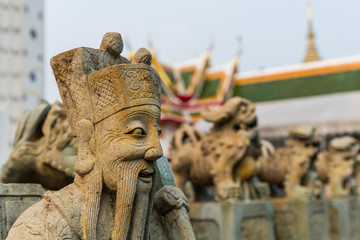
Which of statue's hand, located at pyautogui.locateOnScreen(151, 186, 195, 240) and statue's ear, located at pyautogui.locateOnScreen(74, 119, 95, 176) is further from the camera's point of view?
statue's hand, located at pyautogui.locateOnScreen(151, 186, 195, 240)

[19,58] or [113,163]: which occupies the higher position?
[19,58]

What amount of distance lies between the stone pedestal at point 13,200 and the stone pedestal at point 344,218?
472cm

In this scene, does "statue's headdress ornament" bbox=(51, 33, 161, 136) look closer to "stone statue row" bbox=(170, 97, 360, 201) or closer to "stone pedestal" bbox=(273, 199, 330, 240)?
"stone statue row" bbox=(170, 97, 360, 201)

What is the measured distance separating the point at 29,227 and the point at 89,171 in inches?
12.0

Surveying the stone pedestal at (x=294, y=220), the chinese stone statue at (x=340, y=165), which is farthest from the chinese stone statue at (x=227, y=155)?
the chinese stone statue at (x=340, y=165)

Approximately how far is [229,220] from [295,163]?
195 cm

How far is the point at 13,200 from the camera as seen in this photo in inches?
101

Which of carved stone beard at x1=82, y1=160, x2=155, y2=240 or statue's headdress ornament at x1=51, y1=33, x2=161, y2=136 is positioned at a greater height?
statue's headdress ornament at x1=51, y1=33, x2=161, y2=136

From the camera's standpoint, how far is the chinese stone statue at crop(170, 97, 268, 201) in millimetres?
4512

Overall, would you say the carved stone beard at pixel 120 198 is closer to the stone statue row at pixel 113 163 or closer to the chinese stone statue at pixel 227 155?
the stone statue row at pixel 113 163

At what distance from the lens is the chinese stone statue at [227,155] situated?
14.8 feet

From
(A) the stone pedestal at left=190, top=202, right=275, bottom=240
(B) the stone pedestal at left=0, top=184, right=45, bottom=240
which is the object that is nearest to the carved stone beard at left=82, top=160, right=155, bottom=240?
(B) the stone pedestal at left=0, top=184, right=45, bottom=240

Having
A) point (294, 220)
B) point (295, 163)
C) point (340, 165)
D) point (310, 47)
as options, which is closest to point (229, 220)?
point (294, 220)

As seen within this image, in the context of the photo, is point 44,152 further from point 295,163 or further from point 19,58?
point 19,58
